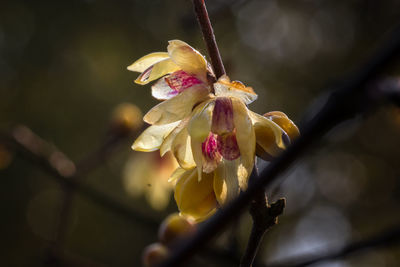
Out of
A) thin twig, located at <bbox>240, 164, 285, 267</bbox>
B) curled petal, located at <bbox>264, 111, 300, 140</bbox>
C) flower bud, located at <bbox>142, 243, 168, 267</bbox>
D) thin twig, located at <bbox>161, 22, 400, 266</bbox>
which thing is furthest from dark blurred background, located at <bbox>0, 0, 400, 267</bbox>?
thin twig, located at <bbox>161, 22, 400, 266</bbox>

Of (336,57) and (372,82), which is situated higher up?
(372,82)

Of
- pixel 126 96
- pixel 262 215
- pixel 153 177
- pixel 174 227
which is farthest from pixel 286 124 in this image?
pixel 126 96

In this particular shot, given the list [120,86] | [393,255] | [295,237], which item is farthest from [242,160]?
[120,86]

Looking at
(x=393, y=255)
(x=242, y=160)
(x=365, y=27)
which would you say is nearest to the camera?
(x=242, y=160)

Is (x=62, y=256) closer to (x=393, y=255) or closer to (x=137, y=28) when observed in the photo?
A: (x=393, y=255)

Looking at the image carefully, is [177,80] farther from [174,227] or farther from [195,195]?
[174,227]

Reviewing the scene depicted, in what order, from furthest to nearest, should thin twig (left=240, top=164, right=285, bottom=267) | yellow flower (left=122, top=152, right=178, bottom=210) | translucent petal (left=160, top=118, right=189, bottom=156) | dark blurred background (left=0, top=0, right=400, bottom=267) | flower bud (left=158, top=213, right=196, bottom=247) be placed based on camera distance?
dark blurred background (left=0, top=0, right=400, bottom=267), yellow flower (left=122, top=152, right=178, bottom=210), flower bud (left=158, top=213, right=196, bottom=247), translucent petal (left=160, top=118, right=189, bottom=156), thin twig (left=240, top=164, right=285, bottom=267)

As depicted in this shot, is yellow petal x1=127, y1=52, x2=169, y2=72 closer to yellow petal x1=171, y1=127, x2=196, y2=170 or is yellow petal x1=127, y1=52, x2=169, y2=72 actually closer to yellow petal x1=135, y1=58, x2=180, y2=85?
yellow petal x1=135, y1=58, x2=180, y2=85

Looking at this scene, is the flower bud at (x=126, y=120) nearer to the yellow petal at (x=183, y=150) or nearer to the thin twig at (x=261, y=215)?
the yellow petal at (x=183, y=150)
